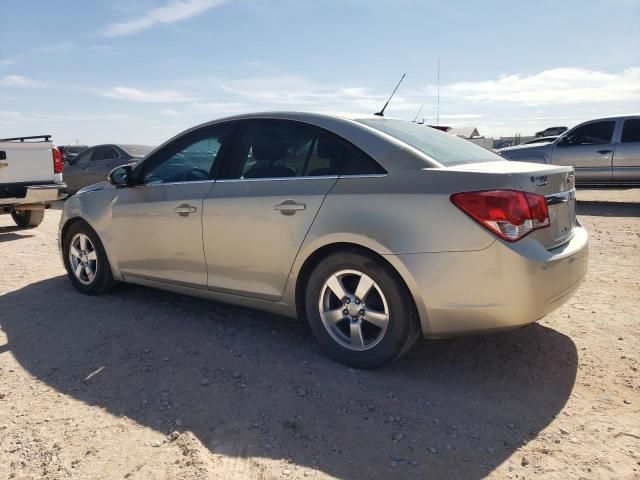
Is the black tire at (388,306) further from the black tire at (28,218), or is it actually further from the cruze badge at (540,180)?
the black tire at (28,218)

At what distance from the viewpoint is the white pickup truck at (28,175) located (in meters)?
8.12

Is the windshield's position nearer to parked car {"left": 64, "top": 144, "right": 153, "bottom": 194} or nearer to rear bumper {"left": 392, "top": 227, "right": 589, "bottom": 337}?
parked car {"left": 64, "top": 144, "right": 153, "bottom": 194}

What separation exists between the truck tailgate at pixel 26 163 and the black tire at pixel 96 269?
12.8ft

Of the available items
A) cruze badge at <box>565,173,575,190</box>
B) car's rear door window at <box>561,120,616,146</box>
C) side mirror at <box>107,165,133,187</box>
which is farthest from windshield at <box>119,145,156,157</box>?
cruze badge at <box>565,173,575,190</box>

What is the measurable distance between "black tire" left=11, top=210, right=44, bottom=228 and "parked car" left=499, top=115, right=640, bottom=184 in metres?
10.1

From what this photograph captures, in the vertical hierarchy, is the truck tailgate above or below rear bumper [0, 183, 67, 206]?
above

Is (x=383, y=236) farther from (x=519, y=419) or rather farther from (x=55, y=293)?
(x=55, y=293)

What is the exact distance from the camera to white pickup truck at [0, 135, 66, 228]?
26.6 feet

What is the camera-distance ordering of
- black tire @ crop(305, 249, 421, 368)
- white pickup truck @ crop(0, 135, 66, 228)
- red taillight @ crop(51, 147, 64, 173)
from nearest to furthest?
1. black tire @ crop(305, 249, 421, 368)
2. white pickup truck @ crop(0, 135, 66, 228)
3. red taillight @ crop(51, 147, 64, 173)

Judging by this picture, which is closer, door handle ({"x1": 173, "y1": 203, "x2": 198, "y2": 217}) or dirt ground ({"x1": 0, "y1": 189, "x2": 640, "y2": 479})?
dirt ground ({"x1": 0, "y1": 189, "x2": 640, "y2": 479})

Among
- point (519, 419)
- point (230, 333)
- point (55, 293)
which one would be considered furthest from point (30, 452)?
point (55, 293)

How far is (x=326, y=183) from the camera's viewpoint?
3385mm

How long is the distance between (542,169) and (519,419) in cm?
142

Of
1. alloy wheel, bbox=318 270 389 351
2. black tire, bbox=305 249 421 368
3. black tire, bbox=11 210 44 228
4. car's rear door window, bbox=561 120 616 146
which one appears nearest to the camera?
black tire, bbox=305 249 421 368
